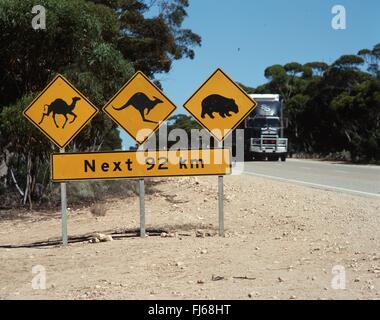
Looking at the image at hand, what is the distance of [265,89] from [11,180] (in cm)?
5688

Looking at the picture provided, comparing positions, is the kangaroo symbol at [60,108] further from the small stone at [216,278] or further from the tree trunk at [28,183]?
the tree trunk at [28,183]

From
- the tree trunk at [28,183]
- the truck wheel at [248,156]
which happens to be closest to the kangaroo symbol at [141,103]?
the tree trunk at [28,183]

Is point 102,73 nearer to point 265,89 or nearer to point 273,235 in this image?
point 273,235

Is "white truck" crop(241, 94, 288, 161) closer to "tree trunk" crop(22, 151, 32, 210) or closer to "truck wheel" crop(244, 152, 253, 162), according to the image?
"truck wheel" crop(244, 152, 253, 162)

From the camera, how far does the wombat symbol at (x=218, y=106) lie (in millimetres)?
9820

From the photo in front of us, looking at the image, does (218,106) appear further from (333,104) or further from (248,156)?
(333,104)

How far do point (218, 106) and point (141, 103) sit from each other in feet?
4.09

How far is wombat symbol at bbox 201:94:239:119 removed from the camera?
9.82 meters

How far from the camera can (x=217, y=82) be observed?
9.86 meters

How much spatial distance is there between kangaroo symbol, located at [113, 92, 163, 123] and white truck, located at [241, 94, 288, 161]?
96.4 ft

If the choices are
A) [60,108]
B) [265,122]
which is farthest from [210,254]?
[265,122]

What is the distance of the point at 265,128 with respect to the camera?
131 feet

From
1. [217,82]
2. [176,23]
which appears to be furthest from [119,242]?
[176,23]

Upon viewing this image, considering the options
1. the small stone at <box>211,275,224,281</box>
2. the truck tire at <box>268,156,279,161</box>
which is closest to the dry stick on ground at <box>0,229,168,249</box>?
the small stone at <box>211,275,224,281</box>
